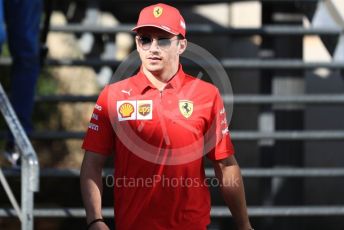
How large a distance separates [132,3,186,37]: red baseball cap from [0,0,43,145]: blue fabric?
224 centimetres

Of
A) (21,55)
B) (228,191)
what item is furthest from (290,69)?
(228,191)

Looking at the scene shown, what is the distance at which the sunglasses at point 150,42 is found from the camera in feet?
13.9

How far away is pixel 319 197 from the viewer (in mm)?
8562

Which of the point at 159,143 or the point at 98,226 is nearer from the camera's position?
the point at 98,226

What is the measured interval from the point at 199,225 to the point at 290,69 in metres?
3.44

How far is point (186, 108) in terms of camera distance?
13.8ft

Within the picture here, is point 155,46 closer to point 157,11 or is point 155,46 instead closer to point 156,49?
point 156,49

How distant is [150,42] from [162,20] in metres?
0.11

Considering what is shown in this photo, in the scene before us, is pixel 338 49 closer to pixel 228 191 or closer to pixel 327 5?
pixel 327 5

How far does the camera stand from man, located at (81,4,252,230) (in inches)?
161

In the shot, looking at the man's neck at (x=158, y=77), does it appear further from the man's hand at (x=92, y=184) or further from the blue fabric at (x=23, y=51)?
the blue fabric at (x=23, y=51)

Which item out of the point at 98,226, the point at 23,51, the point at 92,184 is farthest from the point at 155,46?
the point at 23,51

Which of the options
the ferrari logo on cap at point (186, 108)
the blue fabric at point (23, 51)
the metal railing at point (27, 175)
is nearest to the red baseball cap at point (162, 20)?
the ferrari logo on cap at point (186, 108)

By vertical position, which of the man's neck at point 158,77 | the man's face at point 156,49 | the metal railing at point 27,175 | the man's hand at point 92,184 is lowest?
the metal railing at point 27,175
